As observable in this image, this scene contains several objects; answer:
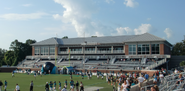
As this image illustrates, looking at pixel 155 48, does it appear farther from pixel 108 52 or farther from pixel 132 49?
pixel 108 52

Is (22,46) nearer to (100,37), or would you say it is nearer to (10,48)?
(10,48)

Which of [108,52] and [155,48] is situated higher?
[155,48]

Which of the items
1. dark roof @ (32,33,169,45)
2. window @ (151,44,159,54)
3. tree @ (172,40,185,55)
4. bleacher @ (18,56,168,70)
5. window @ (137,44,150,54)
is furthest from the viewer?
tree @ (172,40,185,55)

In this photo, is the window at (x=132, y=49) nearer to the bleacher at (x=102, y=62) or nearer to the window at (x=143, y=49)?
the window at (x=143, y=49)

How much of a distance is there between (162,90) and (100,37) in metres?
53.8

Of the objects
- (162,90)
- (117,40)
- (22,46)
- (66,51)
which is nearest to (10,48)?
(22,46)

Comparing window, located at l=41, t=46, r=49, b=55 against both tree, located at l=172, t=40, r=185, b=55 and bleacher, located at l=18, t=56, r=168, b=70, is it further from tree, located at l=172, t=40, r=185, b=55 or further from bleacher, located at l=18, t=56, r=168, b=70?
tree, located at l=172, t=40, r=185, b=55

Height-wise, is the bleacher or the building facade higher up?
the building facade

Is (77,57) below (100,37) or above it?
A: below

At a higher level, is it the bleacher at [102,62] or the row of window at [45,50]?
the row of window at [45,50]

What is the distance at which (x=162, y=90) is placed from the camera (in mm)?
15508

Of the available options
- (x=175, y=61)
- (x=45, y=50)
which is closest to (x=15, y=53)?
(x=45, y=50)

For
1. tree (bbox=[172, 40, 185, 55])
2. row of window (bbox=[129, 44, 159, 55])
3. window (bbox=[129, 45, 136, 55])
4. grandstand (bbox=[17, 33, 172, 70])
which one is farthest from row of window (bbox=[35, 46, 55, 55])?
tree (bbox=[172, 40, 185, 55])

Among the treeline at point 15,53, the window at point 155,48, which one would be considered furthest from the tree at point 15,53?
the window at point 155,48
